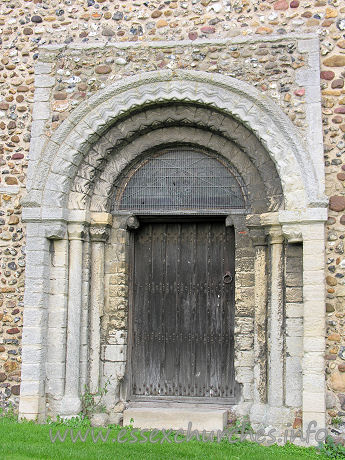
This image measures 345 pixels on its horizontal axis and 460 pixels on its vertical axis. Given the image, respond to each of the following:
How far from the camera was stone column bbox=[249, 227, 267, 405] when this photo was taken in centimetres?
681

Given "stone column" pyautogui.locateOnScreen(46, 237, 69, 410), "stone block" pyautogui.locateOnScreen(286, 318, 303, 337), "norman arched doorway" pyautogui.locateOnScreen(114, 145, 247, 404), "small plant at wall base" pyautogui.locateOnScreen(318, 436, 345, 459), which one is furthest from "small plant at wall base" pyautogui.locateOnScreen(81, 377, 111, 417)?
"small plant at wall base" pyautogui.locateOnScreen(318, 436, 345, 459)

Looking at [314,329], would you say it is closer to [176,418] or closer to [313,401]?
[313,401]

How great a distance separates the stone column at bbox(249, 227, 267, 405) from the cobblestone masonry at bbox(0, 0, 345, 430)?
2.48 ft

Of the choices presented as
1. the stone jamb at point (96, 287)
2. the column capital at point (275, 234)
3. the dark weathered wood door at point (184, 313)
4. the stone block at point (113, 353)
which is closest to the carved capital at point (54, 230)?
the stone jamb at point (96, 287)

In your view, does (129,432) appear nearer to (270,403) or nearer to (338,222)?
(270,403)

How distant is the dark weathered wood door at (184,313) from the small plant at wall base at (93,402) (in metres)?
0.49

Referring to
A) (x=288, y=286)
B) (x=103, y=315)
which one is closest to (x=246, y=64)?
(x=288, y=286)

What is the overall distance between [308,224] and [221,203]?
115 centimetres

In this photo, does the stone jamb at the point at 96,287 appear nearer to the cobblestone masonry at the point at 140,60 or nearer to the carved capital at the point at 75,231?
the carved capital at the point at 75,231

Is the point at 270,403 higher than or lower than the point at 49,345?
lower

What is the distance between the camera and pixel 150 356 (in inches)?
296

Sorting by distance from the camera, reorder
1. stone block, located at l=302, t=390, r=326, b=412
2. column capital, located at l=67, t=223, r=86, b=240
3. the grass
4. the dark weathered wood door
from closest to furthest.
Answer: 1. the grass
2. stone block, located at l=302, t=390, r=326, b=412
3. column capital, located at l=67, t=223, r=86, b=240
4. the dark weathered wood door

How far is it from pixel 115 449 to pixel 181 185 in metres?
2.95

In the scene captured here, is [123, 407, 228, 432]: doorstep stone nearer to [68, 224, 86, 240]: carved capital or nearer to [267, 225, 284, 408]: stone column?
[267, 225, 284, 408]: stone column
